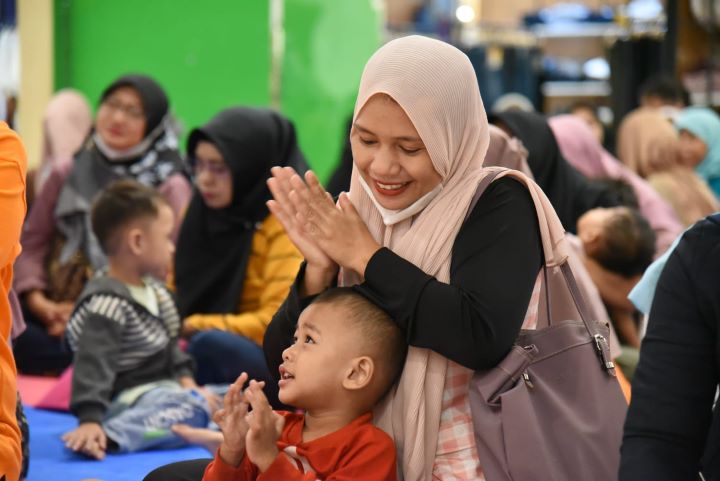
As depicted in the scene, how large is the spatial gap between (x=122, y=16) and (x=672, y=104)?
408 centimetres

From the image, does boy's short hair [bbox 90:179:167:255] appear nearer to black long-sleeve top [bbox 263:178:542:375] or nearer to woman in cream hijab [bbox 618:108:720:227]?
black long-sleeve top [bbox 263:178:542:375]

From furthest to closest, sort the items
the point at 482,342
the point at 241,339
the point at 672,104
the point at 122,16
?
the point at 672,104
the point at 122,16
the point at 241,339
the point at 482,342

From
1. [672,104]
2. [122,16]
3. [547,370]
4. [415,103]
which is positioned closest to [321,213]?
[415,103]

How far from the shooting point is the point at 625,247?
4188mm

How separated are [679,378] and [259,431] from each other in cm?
81

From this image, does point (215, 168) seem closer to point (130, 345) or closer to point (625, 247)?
point (130, 345)

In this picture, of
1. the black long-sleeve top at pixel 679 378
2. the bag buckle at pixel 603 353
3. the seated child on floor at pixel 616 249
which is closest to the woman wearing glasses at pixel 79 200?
the seated child on floor at pixel 616 249

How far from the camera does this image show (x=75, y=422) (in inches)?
162

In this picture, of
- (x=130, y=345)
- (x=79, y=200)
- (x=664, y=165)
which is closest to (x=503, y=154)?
(x=130, y=345)

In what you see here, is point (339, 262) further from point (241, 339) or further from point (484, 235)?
point (241, 339)

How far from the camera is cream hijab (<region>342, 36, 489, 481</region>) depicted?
2252 mm

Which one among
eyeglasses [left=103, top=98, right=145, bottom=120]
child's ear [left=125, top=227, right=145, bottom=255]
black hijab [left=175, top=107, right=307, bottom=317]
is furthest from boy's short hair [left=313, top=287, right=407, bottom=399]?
eyeglasses [left=103, top=98, right=145, bottom=120]

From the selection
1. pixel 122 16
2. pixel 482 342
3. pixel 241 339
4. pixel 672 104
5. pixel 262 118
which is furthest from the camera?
pixel 672 104

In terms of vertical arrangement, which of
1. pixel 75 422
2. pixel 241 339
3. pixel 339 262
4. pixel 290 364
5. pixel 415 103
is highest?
pixel 415 103
